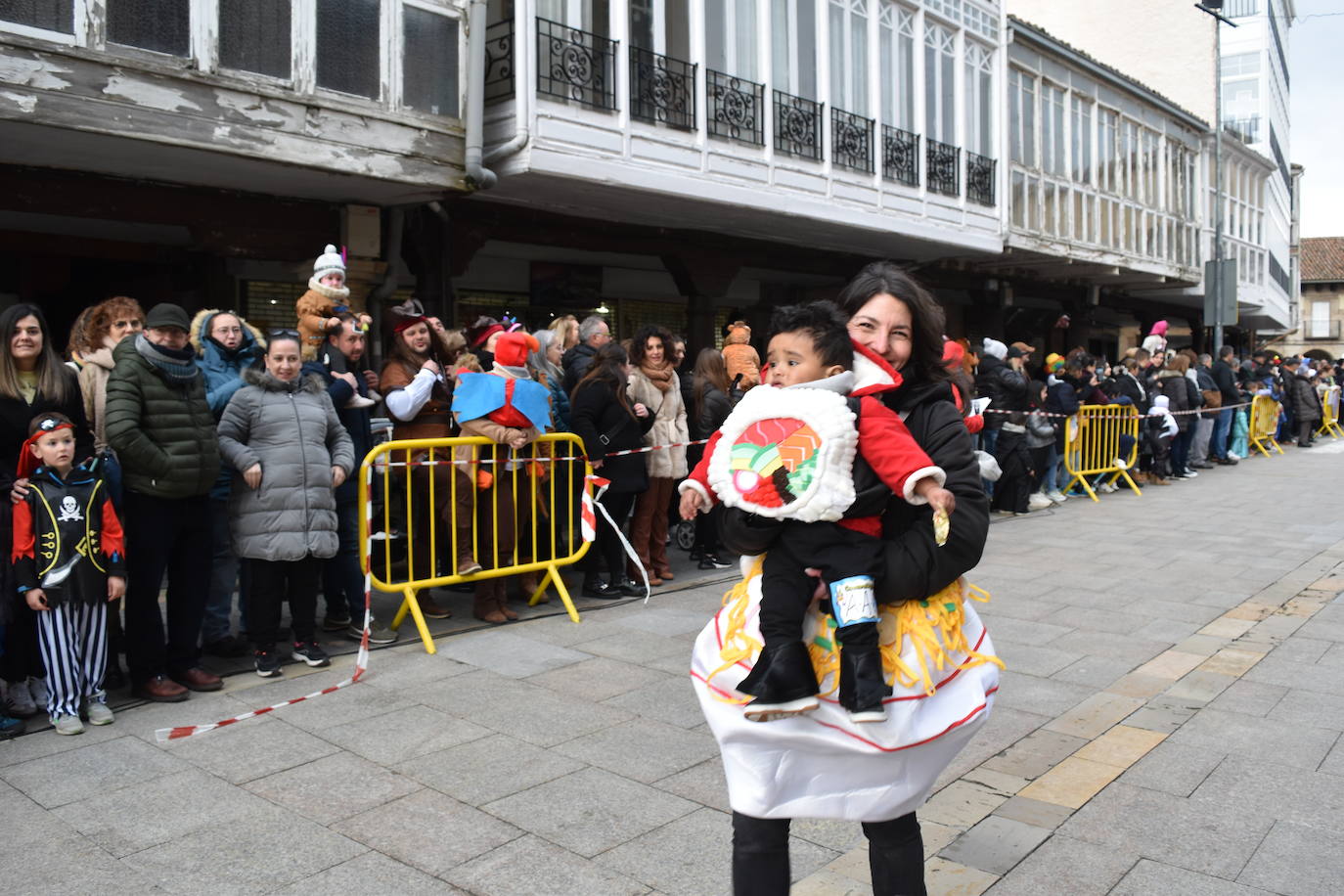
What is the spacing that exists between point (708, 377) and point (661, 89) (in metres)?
4.37

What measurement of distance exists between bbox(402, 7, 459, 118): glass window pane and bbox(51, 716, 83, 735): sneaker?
6576 mm

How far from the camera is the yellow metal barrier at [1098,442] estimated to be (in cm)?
1332

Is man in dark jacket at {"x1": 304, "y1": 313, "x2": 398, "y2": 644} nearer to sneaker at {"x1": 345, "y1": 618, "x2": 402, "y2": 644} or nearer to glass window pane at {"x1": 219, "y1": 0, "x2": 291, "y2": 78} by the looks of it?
sneaker at {"x1": 345, "y1": 618, "x2": 402, "y2": 644}

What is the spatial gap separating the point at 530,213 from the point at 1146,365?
966 centimetres

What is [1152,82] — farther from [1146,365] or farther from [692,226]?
[692,226]

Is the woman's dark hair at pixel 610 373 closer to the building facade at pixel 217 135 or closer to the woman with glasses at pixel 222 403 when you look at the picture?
the woman with glasses at pixel 222 403

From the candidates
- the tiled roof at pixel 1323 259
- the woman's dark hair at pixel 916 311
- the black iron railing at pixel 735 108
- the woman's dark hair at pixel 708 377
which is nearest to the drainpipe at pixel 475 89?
the black iron railing at pixel 735 108

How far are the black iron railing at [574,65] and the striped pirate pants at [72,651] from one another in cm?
694

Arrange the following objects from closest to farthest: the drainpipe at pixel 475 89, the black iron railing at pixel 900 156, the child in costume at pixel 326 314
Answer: the child in costume at pixel 326 314 → the drainpipe at pixel 475 89 → the black iron railing at pixel 900 156

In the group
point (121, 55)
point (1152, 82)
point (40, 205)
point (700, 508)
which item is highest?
point (1152, 82)

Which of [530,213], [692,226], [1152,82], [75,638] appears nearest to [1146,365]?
[692,226]

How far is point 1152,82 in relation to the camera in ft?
108

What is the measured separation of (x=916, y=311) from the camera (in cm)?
269

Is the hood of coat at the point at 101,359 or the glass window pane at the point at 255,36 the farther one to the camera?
the glass window pane at the point at 255,36
